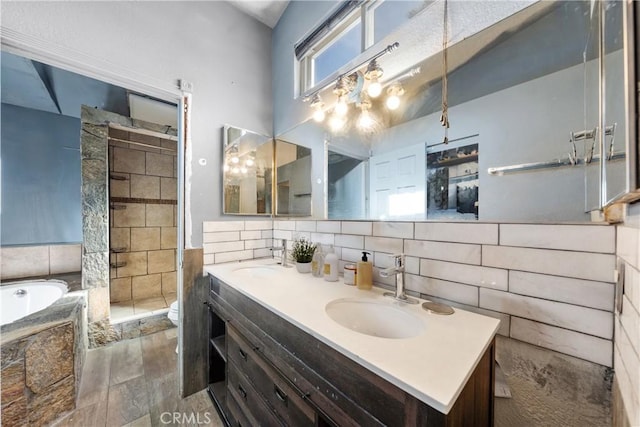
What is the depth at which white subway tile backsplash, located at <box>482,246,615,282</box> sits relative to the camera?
2.07 ft

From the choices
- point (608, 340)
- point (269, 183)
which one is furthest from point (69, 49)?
point (608, 340)

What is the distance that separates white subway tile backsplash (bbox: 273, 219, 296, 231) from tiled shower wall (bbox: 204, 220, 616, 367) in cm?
86

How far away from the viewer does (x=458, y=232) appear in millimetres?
894

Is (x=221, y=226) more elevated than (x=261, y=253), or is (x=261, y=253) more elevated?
(x=221, y=226)

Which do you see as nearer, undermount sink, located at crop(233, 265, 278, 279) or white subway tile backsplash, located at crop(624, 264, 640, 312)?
white subway tile backsplash, located at crop(624, 264, 640, 312)

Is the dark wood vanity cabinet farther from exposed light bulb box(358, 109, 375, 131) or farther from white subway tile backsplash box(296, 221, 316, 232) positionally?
exposed light bulb box(358, 109, 375, 131)

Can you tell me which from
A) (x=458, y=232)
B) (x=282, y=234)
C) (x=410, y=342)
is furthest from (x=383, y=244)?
(x=282, y=234)

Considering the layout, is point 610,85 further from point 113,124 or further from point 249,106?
point 113,124

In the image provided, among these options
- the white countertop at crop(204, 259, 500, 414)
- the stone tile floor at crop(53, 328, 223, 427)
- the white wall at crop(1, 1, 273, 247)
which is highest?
the white wall at crop(1, 1, 273, 247)

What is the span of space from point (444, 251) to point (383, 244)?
289 mm

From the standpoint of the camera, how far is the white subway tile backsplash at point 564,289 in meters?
0.63

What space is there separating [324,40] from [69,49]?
147 cm

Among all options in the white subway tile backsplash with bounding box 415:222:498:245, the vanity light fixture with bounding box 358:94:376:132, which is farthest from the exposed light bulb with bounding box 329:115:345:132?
the white subway tile backsplash with bounding box 415:222:498:245

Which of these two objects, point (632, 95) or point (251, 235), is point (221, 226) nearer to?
point (251, 235)
